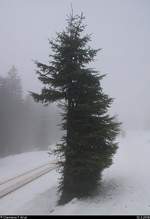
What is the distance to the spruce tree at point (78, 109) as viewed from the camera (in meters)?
13.4

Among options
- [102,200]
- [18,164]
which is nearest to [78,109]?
[102,200]

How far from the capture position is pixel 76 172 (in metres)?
13.2

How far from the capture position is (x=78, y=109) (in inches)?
547

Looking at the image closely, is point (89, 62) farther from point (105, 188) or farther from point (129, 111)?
point (129, 111)

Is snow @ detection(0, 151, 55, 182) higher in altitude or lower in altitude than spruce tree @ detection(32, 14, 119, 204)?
lower

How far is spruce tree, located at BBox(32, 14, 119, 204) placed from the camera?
43.9ft

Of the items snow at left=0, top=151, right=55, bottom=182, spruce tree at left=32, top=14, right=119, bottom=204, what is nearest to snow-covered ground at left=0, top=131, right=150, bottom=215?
spruce tree at left=32, top=14, right=119, bottom=204

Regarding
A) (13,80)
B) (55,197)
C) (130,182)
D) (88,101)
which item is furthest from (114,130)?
(13,80)

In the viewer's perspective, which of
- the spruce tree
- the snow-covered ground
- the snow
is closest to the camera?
the snow-covered ground

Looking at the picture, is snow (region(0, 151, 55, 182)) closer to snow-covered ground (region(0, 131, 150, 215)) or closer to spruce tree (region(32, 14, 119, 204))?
snow-covered ground (region(0, 131, 150, 215))

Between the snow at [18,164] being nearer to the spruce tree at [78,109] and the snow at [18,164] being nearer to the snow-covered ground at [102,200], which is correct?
the snow-covered ground at [102,200]

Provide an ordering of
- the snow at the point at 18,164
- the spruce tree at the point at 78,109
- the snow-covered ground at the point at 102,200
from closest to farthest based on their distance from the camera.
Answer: the snow-covered ground at the point at 102,200 < the spruce tree at the point at 78,109 < the snow at the point at 18,164

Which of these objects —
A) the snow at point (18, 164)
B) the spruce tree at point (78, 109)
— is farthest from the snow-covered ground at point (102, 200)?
the snow at point (18, 164)

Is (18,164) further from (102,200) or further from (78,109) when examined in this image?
(102,200)
